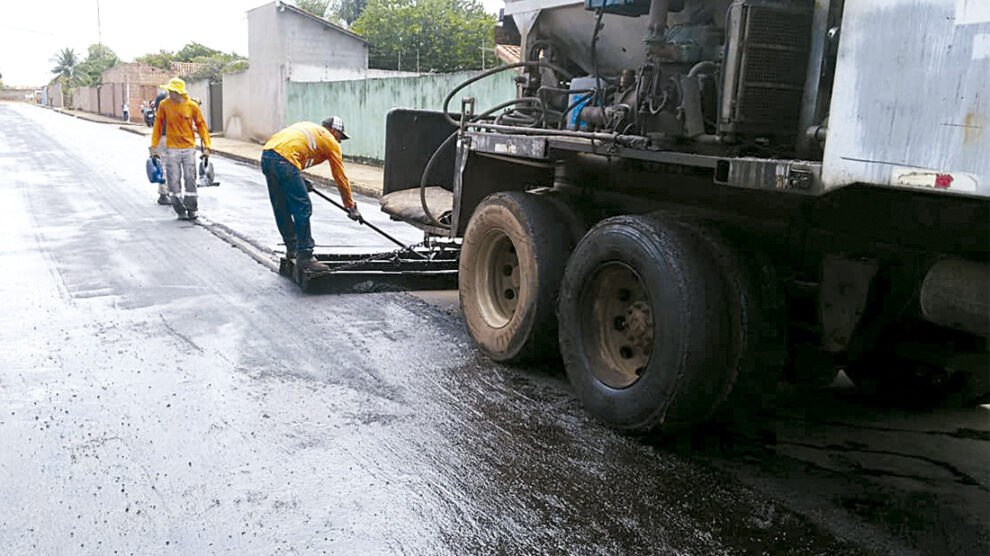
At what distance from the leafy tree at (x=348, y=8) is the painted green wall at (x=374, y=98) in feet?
93.0

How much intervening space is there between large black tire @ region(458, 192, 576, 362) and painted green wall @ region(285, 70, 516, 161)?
10.6 m

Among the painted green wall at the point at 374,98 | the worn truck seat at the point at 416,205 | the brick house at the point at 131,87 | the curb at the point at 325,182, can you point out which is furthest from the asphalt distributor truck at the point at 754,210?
the brick house at the point at 131,87

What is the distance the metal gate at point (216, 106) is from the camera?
1515 inches

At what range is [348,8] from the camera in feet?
179

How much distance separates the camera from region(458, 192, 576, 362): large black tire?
498cm

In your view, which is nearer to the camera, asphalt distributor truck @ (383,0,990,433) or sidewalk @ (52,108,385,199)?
asphalt distributor truck @ (383,0,990,433)

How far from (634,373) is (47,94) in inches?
4838

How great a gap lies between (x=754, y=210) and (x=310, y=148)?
15.3 feet

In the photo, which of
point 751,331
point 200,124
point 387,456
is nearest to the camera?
point 751,331

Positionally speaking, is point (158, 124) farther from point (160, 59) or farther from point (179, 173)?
point (160, 59)

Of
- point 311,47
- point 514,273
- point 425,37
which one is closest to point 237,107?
point 311,47

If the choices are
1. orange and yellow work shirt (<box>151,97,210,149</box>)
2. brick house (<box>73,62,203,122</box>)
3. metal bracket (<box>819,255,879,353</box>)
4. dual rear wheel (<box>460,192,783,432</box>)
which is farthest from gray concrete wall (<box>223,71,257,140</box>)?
metal bracket (<box>819,255,879,353</box>)

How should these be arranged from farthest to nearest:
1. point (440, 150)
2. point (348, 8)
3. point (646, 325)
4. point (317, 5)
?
point (317, 5)
point (348, 8)
point (440, 150)
point (646, 325)

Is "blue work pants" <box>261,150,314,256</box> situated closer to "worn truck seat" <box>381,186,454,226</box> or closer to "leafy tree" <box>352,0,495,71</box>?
"worn truck seat" <box>381,186,454,226</box>
